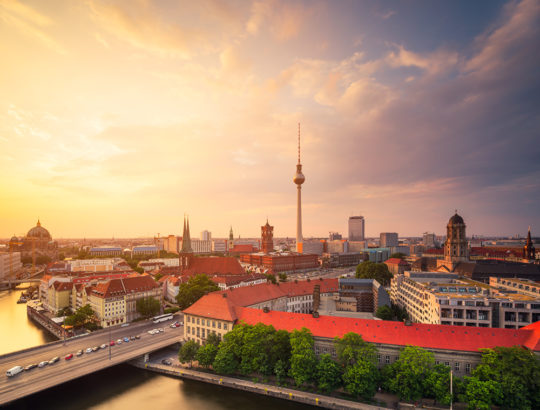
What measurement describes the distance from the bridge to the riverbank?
184 inches

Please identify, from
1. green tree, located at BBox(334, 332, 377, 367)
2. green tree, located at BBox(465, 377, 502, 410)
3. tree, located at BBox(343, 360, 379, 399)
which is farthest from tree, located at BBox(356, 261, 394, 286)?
green tree, located at BBox(465, 377, 502, 410)

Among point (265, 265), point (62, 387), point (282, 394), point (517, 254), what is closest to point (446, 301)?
point (282, 394)

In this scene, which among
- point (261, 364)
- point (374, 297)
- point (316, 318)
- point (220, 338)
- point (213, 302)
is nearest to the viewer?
point (261, 364)

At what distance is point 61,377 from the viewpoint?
45.0m

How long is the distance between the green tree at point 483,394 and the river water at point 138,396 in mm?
19750

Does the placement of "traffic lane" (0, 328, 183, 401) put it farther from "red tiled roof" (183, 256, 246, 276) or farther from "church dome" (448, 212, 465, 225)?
"church dome" (448, 212, 465, 225)

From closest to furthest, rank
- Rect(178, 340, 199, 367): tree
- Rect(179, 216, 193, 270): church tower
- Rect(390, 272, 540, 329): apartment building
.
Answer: Rect(178, 340, 199, 367): tree → Rect(390, 272, 540, 329): apartment building → Rect(179, 216, 193, 270): church tower

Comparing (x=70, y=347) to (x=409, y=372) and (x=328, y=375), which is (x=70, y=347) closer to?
(x=328, y=375)

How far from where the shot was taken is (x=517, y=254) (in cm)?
17738

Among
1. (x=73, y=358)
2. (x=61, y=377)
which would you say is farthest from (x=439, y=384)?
(x=73, y=358)

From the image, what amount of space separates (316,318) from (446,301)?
86.4 ft

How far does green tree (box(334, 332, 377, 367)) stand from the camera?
136 ft

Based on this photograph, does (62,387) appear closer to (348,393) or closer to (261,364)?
(261,364)

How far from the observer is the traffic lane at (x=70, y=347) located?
1970 inches
